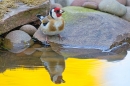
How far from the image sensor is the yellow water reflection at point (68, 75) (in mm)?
4727

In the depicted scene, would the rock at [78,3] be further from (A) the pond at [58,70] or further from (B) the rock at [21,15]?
(A) the pond at [58,70]

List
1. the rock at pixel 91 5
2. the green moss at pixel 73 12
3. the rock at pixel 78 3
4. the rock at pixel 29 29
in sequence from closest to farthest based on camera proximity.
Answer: the rock at pixel 29 29 → the green moss at pixel 73 12 → the rock at pixel 91 5 → the rock at pixel 78 3

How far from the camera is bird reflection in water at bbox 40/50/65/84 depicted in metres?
4.94

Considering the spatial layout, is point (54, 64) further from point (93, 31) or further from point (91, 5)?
point (91, 5)

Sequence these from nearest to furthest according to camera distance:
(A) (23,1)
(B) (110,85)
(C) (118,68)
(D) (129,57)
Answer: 1. (B) (110,85)
2. (C) (118,68)
3. (D) (129,57)
4. (A) (23,1)

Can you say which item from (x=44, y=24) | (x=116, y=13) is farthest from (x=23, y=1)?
(x=116, y=13)

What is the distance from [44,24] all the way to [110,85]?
204cm

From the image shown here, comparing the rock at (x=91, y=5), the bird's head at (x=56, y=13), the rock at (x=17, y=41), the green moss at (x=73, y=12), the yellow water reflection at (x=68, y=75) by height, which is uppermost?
the bird's head at (x=56, y=13)

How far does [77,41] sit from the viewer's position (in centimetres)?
619

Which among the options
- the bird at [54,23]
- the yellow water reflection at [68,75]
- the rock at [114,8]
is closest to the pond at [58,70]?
the yellow water reflection at [68,75]

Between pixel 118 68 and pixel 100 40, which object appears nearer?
pixel 118 68

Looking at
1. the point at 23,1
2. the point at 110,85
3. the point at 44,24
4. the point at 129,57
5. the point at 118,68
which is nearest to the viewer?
the point at 110,85

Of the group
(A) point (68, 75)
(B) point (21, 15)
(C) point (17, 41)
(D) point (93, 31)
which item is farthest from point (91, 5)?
(A) point (68, 75)

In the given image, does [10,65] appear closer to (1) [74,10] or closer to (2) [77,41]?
(2) [77,41]
